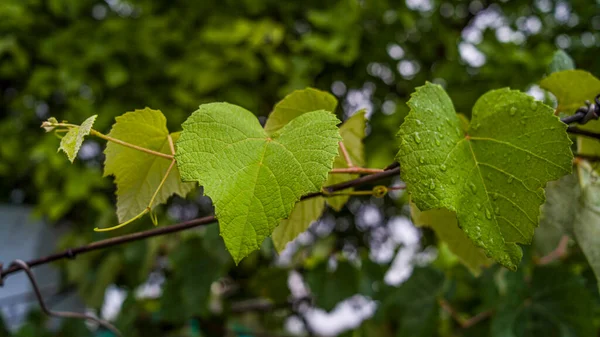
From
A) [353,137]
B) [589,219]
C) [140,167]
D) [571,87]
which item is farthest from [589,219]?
[140,167]

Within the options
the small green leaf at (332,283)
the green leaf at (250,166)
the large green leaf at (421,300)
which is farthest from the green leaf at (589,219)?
the small green leaf at (332,283)

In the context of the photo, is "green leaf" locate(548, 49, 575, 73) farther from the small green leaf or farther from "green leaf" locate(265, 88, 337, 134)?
the small green leaf

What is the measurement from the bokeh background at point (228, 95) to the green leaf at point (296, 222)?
47cm

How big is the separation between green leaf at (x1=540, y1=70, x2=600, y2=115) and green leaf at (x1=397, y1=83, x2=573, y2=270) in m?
0.08

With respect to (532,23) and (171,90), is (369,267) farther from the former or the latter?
(532,23)

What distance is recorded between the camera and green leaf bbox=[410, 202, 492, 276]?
415 millimetres

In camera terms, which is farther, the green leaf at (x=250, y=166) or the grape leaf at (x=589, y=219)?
the grape leaf at (x=589, y=219)

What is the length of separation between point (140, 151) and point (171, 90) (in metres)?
1.06

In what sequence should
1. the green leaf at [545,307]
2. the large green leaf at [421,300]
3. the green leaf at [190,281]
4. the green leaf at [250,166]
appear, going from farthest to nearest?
1. the green leaf at [190,281]
2. the large green leaf at [421,300]
3. the green leaf at [545,307]
4. the green leaf at [250,166]

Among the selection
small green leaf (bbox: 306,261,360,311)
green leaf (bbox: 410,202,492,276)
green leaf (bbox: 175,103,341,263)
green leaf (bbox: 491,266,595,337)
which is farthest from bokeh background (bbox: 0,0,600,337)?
green leaf (bbox: 175,103,341,263)

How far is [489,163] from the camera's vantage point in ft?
1.03

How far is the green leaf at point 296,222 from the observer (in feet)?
1.32

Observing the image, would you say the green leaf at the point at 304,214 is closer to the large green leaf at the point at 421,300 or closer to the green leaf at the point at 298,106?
the green leaf at the point at 298,106

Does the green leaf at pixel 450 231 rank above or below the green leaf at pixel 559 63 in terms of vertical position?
below
